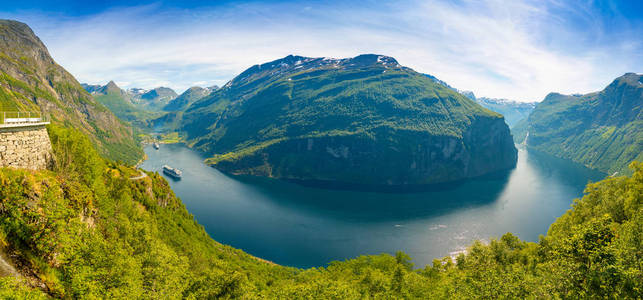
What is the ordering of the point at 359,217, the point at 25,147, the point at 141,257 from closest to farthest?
the point at 25,147 < the point at 141,257 < the point at 359,217

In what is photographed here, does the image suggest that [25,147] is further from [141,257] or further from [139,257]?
[141,257]

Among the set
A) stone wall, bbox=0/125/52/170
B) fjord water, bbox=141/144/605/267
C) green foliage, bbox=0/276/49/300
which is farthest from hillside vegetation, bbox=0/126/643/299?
fjord water, bbox=141/144/605/267

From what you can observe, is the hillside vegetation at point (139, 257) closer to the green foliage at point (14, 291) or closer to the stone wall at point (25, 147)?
the green foliage at point (14, 291)

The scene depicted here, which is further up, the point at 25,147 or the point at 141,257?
the point at 25,147

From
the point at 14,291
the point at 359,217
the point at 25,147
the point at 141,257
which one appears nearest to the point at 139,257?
the point at 141,257

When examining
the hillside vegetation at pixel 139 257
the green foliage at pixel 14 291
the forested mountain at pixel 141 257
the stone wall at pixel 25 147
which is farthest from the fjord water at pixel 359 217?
the green foliage at pixel 14 291

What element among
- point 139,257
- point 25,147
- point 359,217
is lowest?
point 359,217

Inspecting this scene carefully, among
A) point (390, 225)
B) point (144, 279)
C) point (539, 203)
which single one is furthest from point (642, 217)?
point (539, 203)
